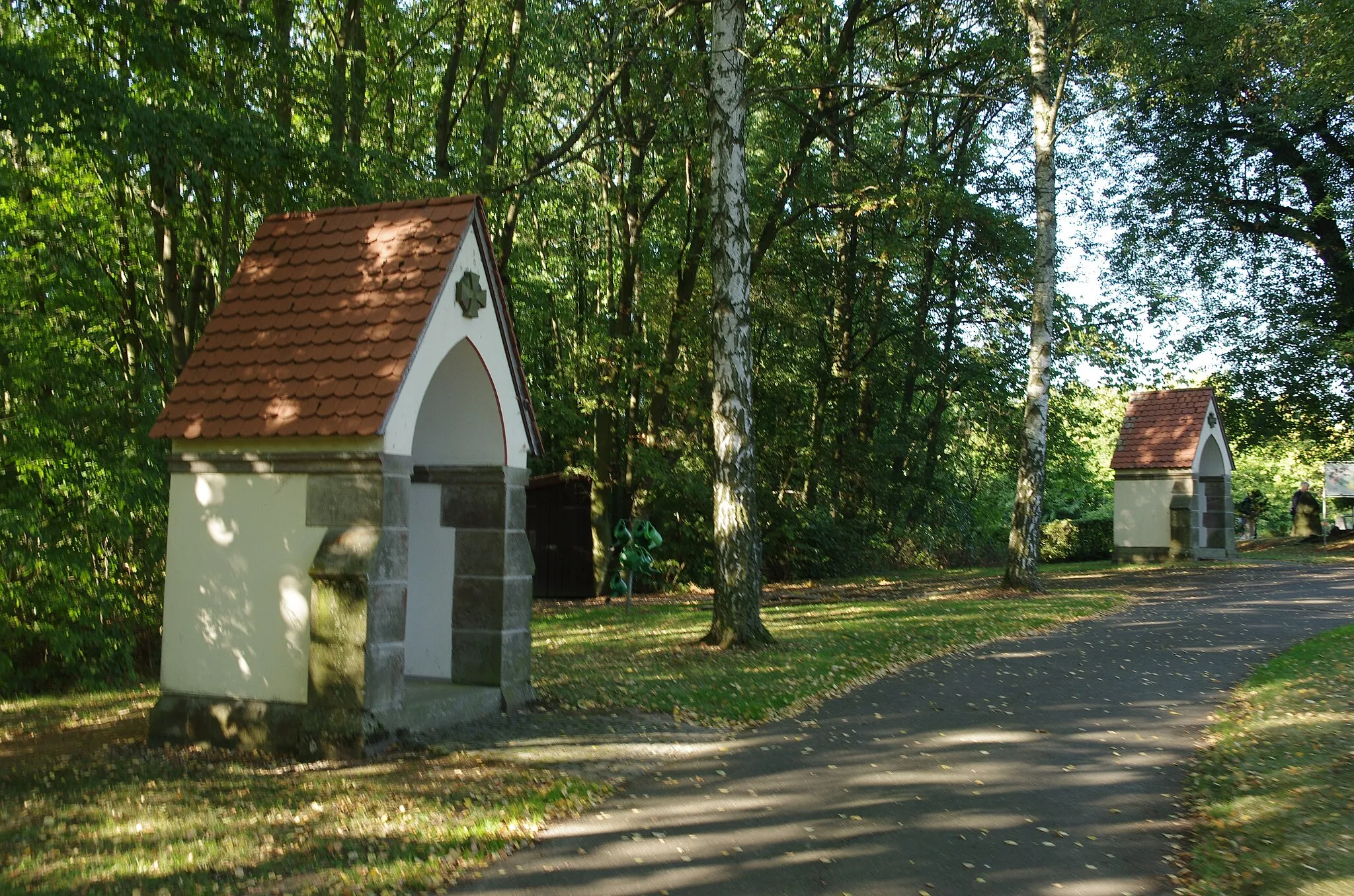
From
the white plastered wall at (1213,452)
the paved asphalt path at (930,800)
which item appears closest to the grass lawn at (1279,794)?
the paved asphalt path at (930,800)

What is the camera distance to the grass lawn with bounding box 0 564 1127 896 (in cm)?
560

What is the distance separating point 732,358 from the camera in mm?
13188

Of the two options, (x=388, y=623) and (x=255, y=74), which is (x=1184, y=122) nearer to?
(x=255, y=74)

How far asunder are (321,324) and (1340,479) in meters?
31.9

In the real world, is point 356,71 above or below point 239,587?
above

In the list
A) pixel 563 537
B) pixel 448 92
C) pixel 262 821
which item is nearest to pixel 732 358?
pixel 262 821

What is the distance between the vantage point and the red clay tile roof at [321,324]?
8.55 m

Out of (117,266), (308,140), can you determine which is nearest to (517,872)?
(308,140)

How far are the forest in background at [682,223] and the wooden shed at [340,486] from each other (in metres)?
2.48

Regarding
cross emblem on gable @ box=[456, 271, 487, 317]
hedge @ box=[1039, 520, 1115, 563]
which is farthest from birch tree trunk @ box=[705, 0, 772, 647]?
hedge @ box=[1039, 520, 1115, 563]

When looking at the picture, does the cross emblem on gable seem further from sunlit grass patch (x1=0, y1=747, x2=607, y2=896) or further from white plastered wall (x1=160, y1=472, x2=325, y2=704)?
sunlit grass patch (x1=0, y1=747, x2=607, y2=896)

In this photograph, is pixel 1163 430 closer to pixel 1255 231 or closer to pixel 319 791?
pixel 1255 231

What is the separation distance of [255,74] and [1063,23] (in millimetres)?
14676

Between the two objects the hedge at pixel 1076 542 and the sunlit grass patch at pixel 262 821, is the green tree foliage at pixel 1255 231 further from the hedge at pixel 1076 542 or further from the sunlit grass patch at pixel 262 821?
the sunlit grass patch at pixel 262 821
